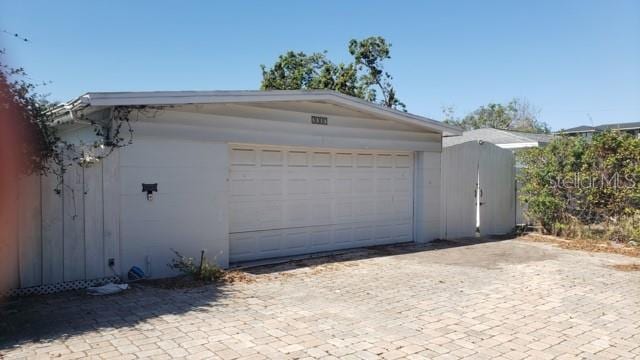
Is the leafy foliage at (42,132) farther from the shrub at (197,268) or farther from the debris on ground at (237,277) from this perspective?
the debris on ground at (237,277)

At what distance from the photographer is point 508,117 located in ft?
159

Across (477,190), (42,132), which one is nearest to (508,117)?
(477,190)

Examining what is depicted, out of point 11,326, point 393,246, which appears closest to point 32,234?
point 11,326

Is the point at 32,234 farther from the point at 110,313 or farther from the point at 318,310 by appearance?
the point at 318,310

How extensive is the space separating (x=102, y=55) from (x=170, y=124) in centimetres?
736

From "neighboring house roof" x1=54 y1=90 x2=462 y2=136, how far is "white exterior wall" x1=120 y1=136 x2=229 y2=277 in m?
0.66

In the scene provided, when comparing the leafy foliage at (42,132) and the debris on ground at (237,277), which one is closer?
the leafy foliage at (42,132)

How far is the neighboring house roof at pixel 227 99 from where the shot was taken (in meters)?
6.20

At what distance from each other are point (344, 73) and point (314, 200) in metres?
19.4

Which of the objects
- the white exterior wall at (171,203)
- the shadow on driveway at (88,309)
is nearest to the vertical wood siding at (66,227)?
the white exterior wall at (171,203)

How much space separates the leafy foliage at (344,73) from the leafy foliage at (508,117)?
68.5 ft

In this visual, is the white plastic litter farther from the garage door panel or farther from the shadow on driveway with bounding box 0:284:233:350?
the garage door panel

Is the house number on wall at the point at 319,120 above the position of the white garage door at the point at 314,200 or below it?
above

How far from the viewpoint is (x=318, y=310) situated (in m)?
5.57
